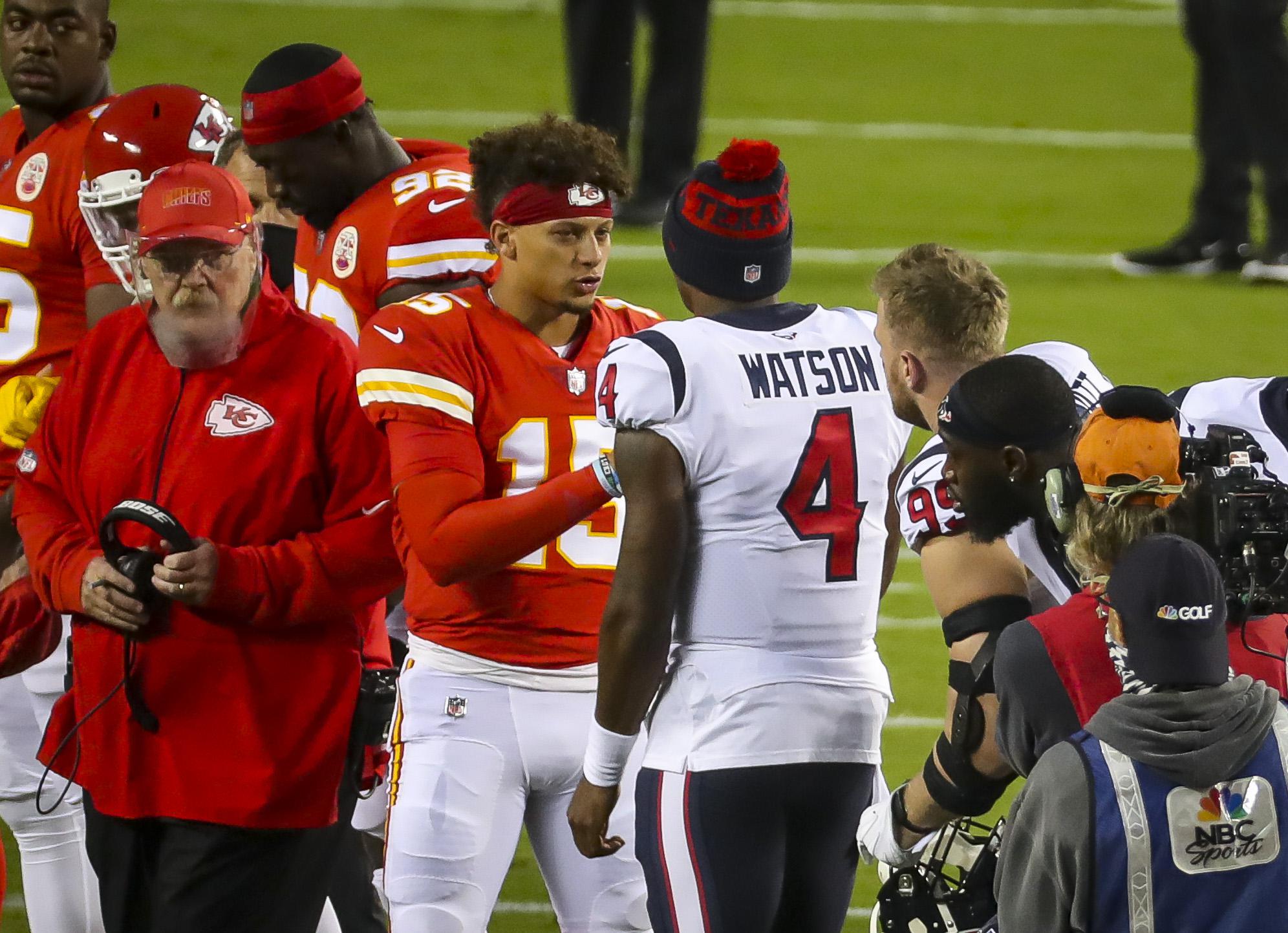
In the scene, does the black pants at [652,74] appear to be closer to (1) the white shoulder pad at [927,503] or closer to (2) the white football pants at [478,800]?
(2) the white football pants at [478,800]

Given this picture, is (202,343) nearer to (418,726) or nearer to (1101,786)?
(418,726)

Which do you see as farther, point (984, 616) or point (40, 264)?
point (40, 264)

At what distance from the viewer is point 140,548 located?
10.9ft

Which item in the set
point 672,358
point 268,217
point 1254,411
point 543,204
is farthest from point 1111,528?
point 268,217

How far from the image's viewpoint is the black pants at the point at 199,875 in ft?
11.1

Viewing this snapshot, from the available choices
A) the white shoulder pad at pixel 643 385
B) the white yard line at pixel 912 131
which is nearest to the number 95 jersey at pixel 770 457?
the white shoulder pad at pixel 643 385

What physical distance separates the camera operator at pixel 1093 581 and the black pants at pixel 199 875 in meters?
1.36

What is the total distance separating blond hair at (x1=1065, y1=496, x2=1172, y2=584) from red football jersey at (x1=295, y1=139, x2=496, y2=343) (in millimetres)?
1669

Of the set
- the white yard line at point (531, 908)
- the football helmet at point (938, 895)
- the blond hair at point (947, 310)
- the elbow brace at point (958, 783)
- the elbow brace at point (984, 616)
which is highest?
the blond hair at point (947, 310)

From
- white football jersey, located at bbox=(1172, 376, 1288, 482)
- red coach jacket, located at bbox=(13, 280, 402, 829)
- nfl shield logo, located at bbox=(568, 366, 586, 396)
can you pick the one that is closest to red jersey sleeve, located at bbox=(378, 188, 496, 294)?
nfl shield logo, located at bbox=(568, 366, 586, 396)

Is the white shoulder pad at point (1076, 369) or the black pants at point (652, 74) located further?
the black pants at point (652, 74)

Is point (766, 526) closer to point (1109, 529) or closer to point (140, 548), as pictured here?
point (1109, 529)

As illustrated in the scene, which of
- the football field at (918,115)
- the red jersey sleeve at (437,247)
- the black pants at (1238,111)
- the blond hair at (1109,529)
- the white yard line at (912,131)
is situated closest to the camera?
the blond hair at (1109,529)

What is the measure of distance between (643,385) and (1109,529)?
2.57 ft
